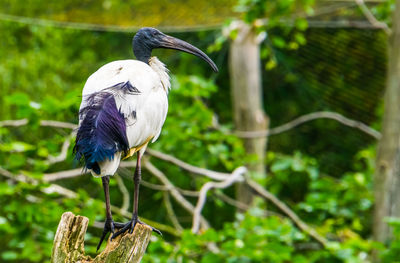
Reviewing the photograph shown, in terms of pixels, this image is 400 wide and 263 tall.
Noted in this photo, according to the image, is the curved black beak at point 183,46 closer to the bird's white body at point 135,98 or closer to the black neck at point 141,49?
the black neck at point 141,49

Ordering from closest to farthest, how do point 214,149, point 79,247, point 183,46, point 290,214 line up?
point 79,247, point 183,46, point 290,214, point 214,149

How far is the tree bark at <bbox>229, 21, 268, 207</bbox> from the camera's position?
637 cm

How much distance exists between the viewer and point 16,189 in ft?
15.7

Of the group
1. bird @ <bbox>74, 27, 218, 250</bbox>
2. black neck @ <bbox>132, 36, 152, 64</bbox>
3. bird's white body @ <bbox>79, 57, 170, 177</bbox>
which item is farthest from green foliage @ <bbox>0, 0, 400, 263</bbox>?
bird's white body @ <bbox>79, 57, 170, 177</bbox>

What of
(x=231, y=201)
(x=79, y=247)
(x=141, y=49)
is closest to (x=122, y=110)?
(x=79, y=247)

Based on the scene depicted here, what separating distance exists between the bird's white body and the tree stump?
0.66 ft

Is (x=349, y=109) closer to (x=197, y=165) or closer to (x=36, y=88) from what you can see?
(x=197, y=165)

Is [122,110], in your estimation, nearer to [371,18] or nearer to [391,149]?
[391,149]

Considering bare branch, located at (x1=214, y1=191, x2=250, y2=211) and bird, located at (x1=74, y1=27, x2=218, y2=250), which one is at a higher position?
bird, located at (x1=74, y1=27, x2=218, y2=250)

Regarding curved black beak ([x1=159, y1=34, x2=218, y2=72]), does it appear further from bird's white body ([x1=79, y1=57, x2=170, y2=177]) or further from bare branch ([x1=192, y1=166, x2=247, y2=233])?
bare branch ([x1=192, y1=166, x2=247, y2=233])

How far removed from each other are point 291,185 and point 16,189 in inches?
155

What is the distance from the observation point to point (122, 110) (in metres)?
2.82

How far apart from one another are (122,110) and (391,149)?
3.00 m

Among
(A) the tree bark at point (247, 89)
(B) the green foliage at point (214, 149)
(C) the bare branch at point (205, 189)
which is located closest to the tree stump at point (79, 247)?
(B) the green foliage at point (214, 149)
